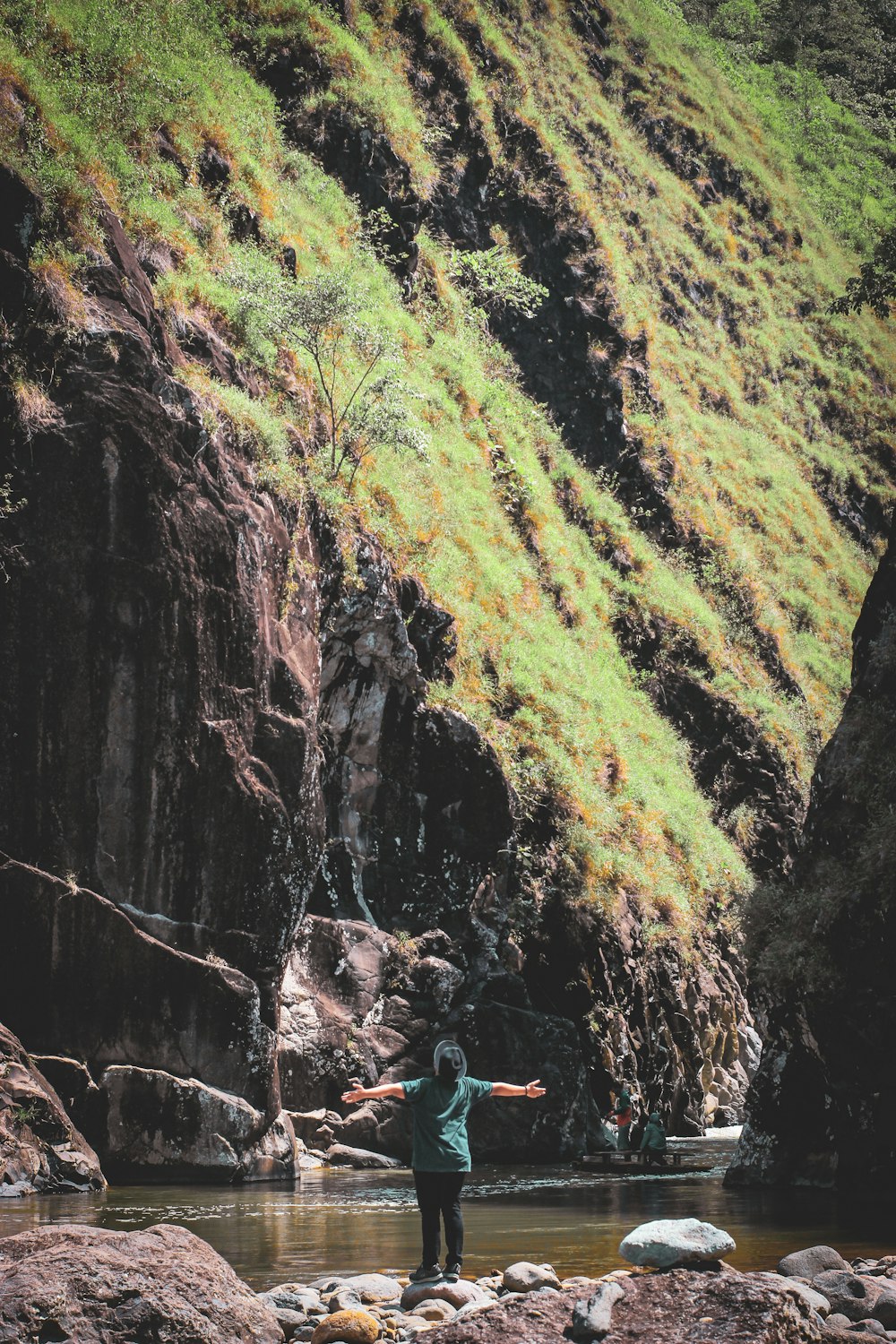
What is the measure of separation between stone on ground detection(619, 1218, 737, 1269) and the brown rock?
6.24ft

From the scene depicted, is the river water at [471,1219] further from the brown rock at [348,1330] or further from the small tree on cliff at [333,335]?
the small tree on cliff at [333,335]

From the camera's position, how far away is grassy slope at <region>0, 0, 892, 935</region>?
28.9m

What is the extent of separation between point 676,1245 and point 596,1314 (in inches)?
63.4

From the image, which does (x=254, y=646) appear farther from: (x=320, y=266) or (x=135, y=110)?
(x=320, y=266)

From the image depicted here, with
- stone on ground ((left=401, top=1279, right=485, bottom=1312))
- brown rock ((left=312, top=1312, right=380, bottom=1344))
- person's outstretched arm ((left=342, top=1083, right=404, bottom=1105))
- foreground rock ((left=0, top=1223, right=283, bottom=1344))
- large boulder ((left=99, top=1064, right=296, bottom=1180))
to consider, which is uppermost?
person's outstretched arm ((left=342, top=1083, right=404, bottom=1105))

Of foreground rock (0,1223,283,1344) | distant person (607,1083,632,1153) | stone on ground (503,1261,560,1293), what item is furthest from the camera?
distant person (607,1083,632,1153)

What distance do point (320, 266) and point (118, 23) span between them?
8491 mm

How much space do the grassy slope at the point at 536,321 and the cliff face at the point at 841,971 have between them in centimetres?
1154

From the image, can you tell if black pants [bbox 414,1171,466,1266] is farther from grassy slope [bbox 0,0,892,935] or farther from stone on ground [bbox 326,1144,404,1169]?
grassy slope [bbox 0,0,892,935]

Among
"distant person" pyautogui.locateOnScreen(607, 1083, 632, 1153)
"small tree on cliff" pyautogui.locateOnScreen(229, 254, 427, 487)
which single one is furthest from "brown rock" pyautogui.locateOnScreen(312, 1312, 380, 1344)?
"small tree on cliff" pyautogui.locateOnScreen(229, 254, 427, 487)

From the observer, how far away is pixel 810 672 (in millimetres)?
52781

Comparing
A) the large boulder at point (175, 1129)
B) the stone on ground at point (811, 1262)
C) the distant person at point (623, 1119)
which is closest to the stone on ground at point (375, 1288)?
the stone on ground at point (811, 1262)

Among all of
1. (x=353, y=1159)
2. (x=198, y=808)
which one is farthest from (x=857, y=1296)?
(x=353, y=1159)

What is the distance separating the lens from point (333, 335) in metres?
30.3
